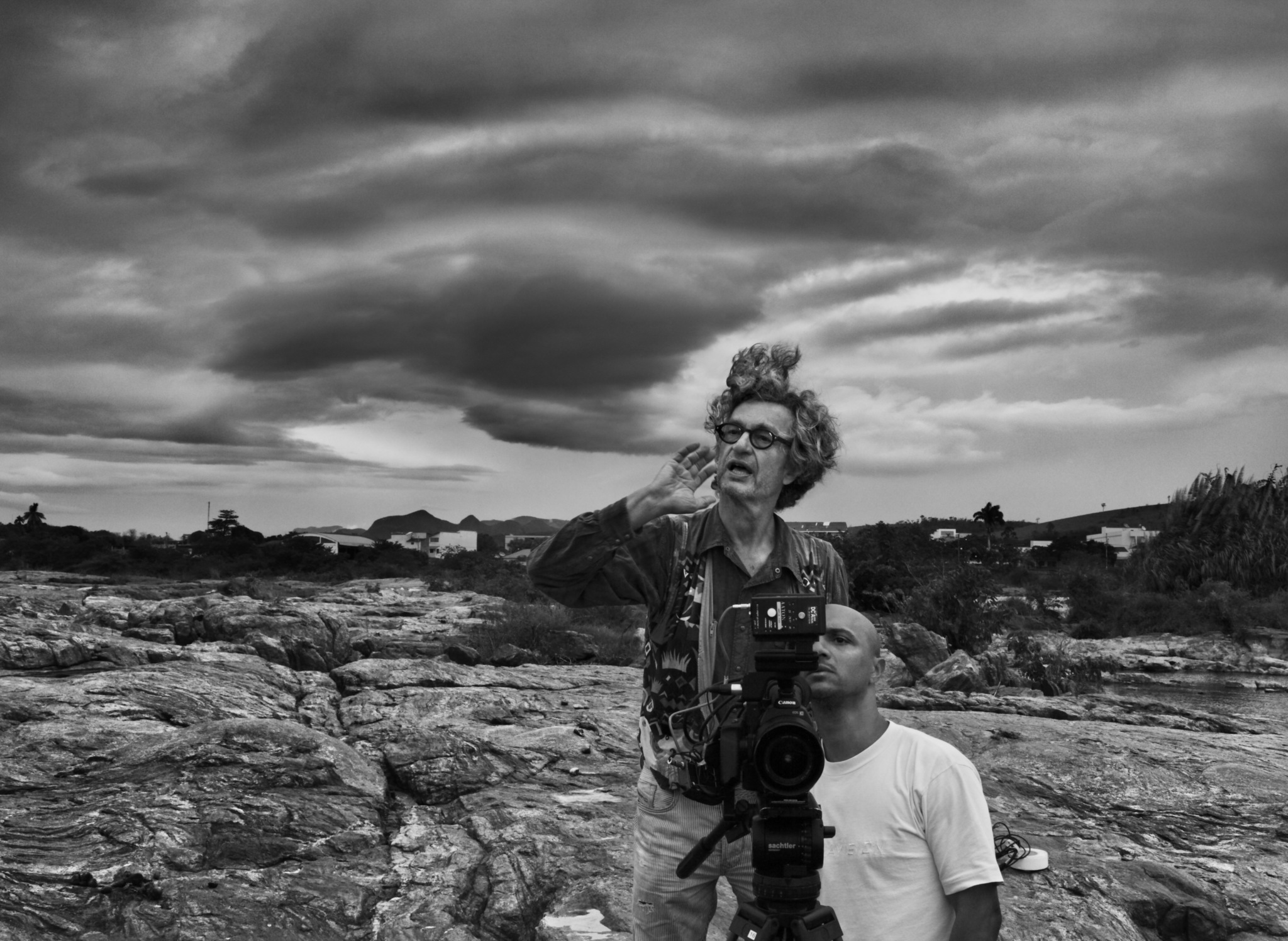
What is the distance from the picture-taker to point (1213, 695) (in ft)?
51.4

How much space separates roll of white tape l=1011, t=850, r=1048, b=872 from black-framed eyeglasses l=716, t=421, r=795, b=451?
2581mm

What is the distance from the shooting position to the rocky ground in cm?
403

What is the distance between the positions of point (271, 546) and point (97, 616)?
34.9 meters

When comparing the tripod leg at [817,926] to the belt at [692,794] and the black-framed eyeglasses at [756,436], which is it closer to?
the belt at [692,794]

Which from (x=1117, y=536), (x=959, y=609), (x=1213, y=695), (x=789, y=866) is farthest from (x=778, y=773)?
(x=1117, y=536)

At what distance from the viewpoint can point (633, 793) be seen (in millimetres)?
5395

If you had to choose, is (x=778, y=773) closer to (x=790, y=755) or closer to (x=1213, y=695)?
(x=790, y=755)

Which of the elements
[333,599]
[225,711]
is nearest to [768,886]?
[225,711]

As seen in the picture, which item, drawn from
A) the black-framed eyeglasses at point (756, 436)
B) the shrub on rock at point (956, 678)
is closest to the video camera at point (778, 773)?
the black-framed eyeglasses at point (756, 436)

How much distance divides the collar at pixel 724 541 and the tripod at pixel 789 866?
2.54 feet

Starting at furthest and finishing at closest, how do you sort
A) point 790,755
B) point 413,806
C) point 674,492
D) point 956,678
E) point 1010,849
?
1. point 956,678
2. point 413,806
3. point 1010,849
4. point 674,492
5. point 790,755

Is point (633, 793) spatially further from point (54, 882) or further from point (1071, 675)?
point (1071, 675)

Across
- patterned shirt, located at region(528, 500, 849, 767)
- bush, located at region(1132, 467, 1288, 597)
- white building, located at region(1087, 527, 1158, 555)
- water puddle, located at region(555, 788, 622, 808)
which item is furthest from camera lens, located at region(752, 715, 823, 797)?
→ white building, located at region(1087, 527, 1158, 555)

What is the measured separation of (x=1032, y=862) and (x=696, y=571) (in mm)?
2552
